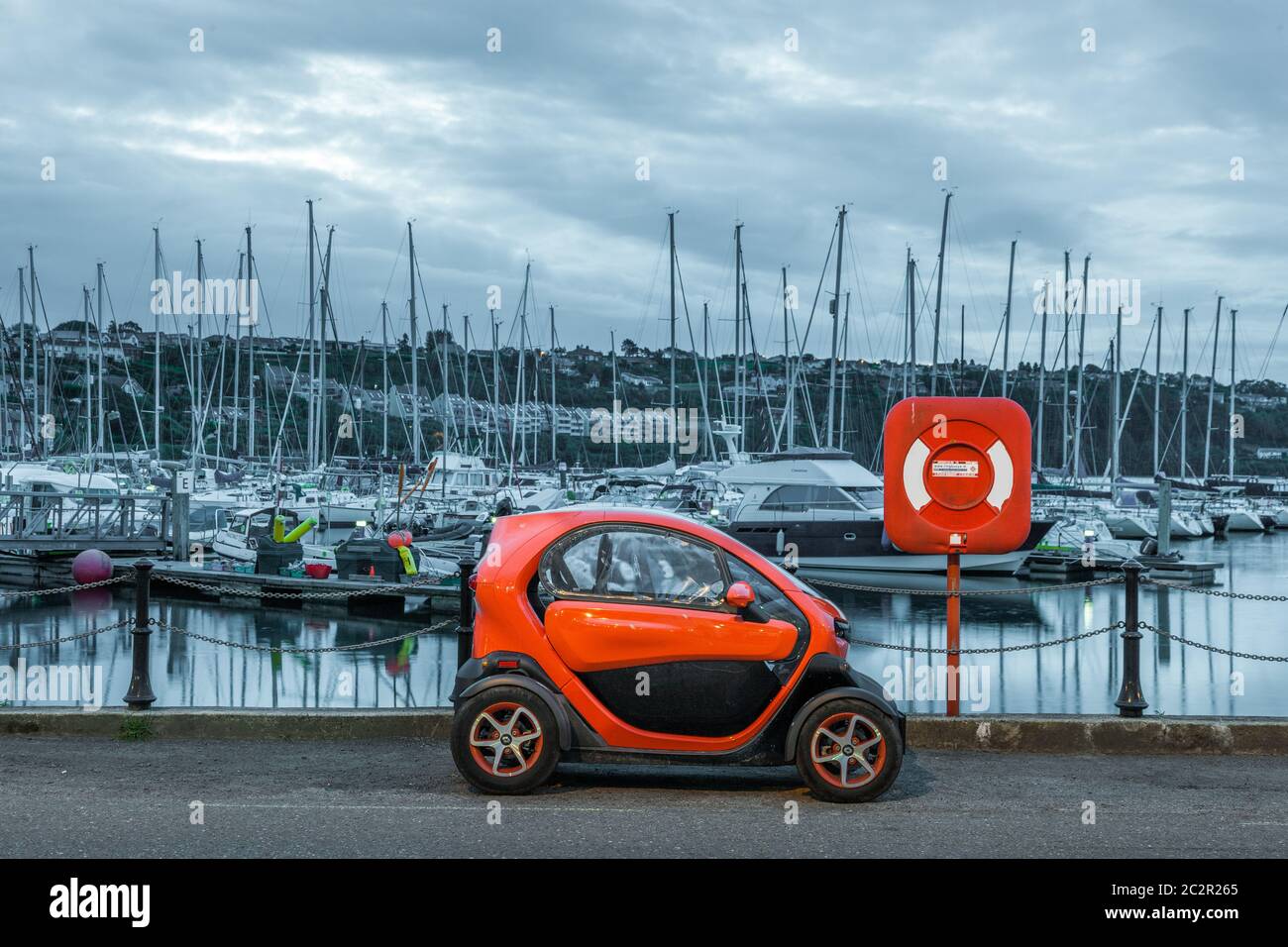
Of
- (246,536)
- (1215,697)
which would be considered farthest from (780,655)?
(246,536)

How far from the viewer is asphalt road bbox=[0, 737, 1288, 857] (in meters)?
6.93

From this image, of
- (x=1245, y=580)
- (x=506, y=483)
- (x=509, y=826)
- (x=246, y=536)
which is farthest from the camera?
Answer: (x=506, y=483)

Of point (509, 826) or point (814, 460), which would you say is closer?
point (509, 826)

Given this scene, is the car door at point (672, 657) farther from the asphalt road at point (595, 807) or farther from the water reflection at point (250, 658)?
the water reflection at point (250, 658)

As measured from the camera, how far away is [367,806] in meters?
7.79

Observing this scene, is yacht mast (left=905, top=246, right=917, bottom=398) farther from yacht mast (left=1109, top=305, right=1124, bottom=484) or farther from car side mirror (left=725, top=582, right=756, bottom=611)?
car side mirror (left=725, top=582, right=756, bottom=611)

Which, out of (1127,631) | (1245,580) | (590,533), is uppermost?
(590,533)

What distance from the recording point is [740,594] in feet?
26.1

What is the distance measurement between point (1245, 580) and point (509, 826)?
41616 mm

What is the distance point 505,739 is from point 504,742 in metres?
0.02

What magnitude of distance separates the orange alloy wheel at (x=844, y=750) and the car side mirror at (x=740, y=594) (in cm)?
84
